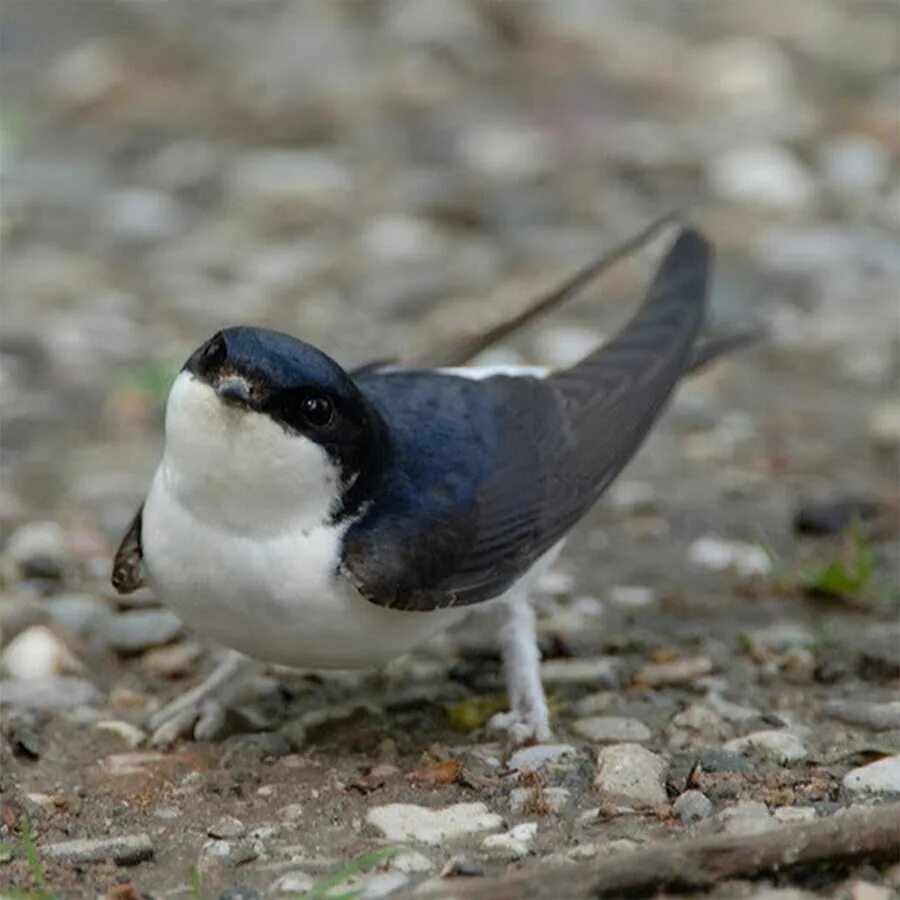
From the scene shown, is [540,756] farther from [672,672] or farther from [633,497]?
[633,497]

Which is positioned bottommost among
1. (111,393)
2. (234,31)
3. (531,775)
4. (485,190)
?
(531,775)

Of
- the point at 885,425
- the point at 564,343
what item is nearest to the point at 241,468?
the point at 885,425

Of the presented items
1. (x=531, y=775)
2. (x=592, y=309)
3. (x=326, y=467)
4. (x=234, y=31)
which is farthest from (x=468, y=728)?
(x=234, y=31)

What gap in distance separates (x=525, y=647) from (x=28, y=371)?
2.12 meters

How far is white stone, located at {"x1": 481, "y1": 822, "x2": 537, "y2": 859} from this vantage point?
2.87 metres

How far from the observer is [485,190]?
643 centimetres

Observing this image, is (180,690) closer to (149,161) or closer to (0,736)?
(0,736)

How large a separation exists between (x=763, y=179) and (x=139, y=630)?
3153 mm

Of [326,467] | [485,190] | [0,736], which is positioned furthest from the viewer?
[485,190]

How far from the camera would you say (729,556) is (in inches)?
173

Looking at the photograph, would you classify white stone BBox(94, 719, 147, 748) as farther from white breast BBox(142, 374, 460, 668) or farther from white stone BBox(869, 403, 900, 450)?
white stone BBox(869, 403, 900, 450)

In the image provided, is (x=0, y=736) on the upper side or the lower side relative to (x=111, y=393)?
lower

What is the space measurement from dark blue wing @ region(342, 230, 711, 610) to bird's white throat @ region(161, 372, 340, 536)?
10cm

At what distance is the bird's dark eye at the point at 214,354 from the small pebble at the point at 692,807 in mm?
913
